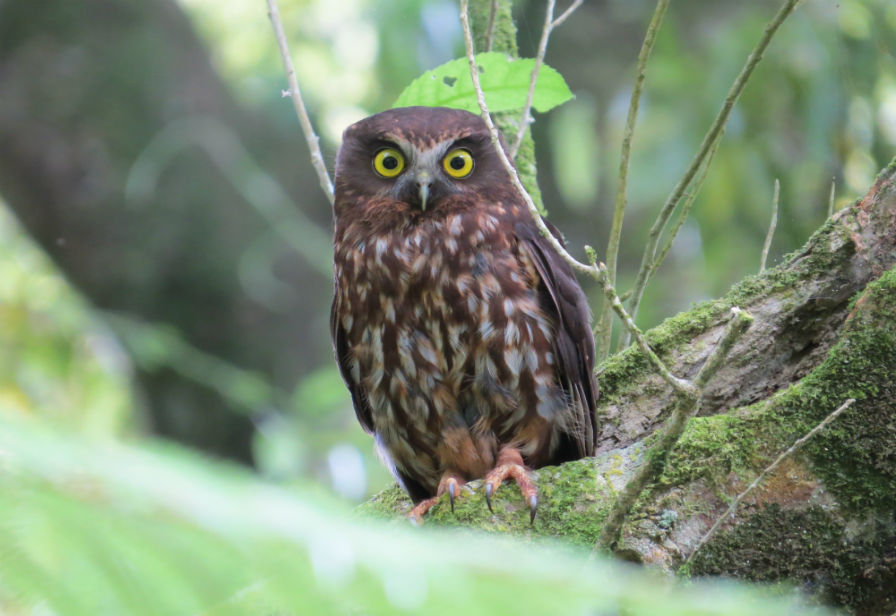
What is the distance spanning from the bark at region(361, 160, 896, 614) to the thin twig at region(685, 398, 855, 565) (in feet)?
0.07

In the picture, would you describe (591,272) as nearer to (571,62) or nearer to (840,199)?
(840,199)

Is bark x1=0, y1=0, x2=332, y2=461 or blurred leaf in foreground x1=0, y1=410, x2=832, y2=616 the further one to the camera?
bark x1=0, y1=0, x2=332, y2=461

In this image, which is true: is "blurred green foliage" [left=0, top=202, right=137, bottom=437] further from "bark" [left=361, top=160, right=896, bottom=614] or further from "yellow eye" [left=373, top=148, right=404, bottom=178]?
"bark" [left=361, top=160, right=896, bottom=614]

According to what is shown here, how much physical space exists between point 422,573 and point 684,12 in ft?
23.2

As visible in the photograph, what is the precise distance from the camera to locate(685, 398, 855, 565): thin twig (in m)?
1.61

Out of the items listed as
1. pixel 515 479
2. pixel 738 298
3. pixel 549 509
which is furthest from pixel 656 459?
pixel 738 298

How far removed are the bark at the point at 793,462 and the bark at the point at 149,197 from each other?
3.29m

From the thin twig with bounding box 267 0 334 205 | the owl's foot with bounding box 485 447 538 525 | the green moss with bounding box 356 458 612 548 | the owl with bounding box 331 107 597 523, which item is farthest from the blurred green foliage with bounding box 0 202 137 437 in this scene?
the green moss with bounding box 356 458 612 548

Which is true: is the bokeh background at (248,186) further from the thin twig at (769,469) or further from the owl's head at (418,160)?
the thin twig at (769,469)

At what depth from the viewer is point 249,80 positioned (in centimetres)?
745

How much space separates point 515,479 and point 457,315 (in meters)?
0.58

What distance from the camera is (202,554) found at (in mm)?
412

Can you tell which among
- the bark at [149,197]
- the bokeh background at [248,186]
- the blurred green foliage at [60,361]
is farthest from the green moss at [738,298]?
the blurred green foliage at [60,361]

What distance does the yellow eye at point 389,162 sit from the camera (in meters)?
2.85
